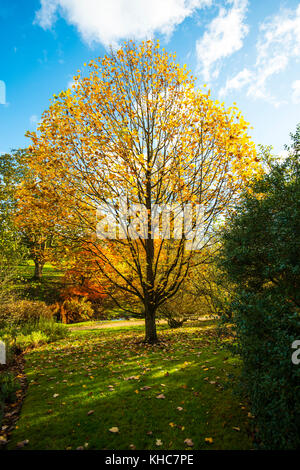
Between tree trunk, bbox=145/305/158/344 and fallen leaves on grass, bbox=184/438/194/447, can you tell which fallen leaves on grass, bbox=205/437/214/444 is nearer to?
fallen leaves on grass, bbox=184/438/194/447

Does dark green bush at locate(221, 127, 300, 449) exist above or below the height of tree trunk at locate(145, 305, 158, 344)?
above

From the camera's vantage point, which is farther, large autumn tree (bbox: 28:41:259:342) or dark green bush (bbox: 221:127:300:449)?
large autumn tree (bbox: 28:41:259:342)

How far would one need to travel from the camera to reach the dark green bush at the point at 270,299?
2615 millimetres

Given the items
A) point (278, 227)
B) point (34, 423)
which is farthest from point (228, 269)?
point (34, 423)

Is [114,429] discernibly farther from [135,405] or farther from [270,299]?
[270,299]

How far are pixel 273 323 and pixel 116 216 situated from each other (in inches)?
249

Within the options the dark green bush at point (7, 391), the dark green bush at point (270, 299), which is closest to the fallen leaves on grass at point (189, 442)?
the dark green bush at point (270, 299)

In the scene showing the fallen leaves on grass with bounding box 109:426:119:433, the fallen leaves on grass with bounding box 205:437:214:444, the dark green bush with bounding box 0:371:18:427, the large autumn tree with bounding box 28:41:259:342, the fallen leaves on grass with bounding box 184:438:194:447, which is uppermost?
the large autumn tree with bounding box 28:41:259:342

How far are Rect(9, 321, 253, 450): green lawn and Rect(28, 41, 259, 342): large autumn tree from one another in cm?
317

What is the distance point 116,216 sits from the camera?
8.33 metres

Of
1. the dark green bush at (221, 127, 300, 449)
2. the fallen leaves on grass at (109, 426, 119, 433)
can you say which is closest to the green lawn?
the fallen leaves on grass at (109, 426, 119, 433)

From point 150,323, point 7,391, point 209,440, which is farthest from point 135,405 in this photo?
point 150,323

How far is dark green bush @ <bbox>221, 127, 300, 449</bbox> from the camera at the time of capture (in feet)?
8.58
